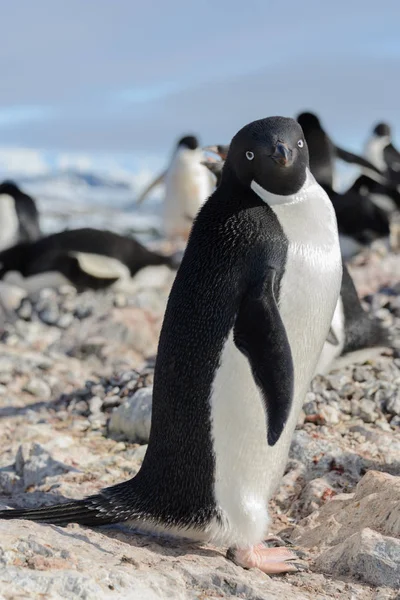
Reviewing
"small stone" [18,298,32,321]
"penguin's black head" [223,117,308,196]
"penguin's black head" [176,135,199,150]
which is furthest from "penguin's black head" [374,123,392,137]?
"penguin's black head" [223,117,308,196]

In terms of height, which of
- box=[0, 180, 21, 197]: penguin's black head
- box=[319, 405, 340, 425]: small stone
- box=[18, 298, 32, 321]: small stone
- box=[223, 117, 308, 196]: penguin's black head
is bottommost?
box=[18, 298, 32, 321]: small stone

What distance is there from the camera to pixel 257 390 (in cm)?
334

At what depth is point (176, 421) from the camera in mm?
3438

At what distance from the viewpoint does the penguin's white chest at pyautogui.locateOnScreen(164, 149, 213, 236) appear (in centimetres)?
1370

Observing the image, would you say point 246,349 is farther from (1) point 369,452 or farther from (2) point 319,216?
(1) point 369,452

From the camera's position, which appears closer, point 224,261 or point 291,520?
point 224,261

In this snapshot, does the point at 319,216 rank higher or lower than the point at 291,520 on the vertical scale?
higher

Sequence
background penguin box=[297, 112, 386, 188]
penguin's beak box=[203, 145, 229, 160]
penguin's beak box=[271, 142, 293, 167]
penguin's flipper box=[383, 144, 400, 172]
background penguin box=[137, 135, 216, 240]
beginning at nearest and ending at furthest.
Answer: penguin's beak box=[271, 142, 293, 167] → penguin's beak box=[203, 145, 229, 160] → background penguin box=[297, 112, 386, 188] → background penguin box=[137, 135, 216, 240] → penguin's flipper box=[383, 144, 400, 172]

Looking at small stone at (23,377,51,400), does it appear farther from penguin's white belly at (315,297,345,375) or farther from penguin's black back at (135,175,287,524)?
penguin's black back at (135,175,287,524)

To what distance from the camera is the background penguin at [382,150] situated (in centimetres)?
2054

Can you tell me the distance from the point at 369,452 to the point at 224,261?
147 cm

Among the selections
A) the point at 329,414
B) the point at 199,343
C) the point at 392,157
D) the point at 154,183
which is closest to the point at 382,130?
the point at 392,157

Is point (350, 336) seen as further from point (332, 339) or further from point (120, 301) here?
point (120, 301)

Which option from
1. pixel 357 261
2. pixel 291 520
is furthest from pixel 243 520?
pixel 357 261
